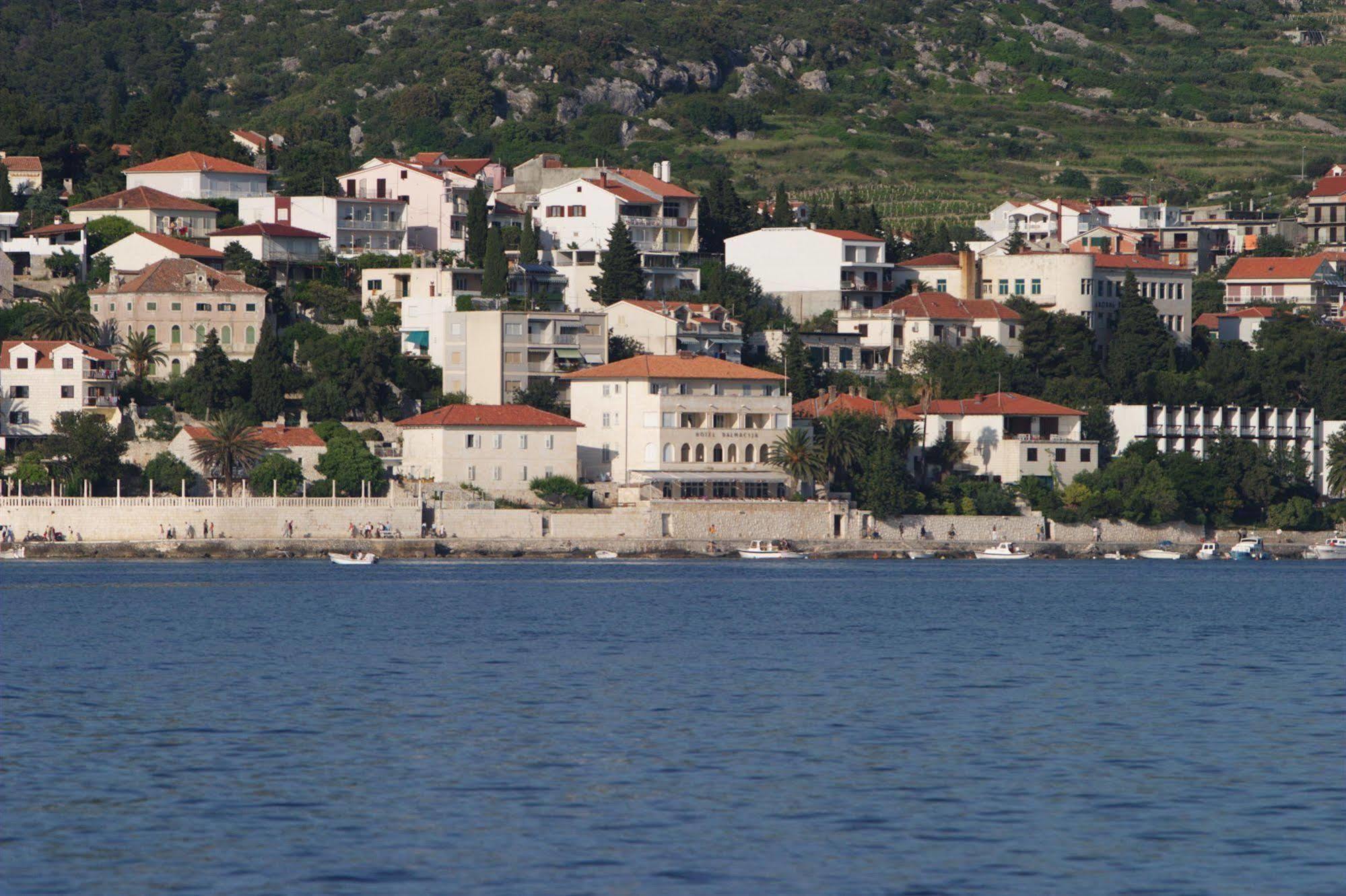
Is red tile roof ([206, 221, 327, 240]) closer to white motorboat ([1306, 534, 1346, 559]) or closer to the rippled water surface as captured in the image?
the rippled water surface

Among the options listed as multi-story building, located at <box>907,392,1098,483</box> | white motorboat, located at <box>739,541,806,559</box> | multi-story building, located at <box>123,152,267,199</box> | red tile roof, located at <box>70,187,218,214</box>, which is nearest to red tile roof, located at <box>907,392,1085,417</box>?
multi-story building, located at <box>907,392,1098,483</box>

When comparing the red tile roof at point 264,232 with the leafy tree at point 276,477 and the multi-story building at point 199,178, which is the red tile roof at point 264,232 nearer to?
the multi-story building at point 199,178

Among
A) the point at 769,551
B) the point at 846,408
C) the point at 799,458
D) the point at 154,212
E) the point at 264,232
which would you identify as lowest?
the point at 769,551

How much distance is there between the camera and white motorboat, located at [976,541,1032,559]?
80.0 metres

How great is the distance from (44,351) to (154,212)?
16.7 m

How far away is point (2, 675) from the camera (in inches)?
1438

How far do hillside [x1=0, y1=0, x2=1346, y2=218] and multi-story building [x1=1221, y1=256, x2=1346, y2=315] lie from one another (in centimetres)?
2044

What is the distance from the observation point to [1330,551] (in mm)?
84500

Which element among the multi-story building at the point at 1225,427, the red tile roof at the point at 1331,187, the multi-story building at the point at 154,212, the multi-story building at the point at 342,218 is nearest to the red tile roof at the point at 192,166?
the multi-story building at the point at 342,218

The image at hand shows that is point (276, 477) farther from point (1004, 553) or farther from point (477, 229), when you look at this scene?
point (1004, 553)

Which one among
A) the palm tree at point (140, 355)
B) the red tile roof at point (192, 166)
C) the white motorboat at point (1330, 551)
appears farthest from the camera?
the red tile roof at point (192, 166)

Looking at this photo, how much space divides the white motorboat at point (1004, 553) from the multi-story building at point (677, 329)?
546 inches

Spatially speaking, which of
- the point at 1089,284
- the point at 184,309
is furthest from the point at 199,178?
the point at 1089,284

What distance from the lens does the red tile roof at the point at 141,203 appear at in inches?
3652
